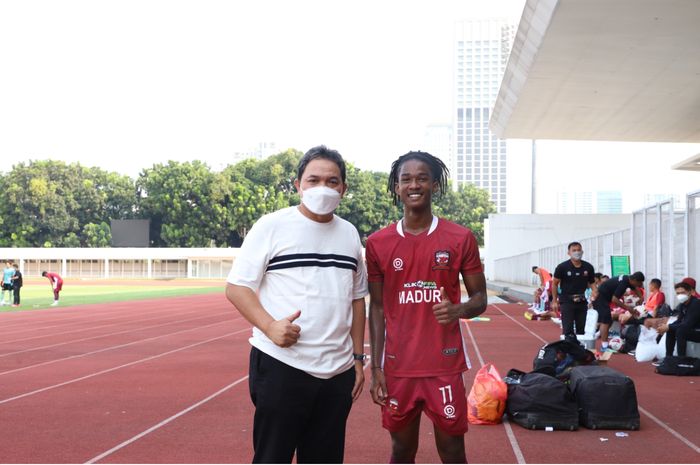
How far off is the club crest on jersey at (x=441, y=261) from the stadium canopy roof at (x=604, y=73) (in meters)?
11.3

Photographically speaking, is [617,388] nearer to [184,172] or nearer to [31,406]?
[31,406]

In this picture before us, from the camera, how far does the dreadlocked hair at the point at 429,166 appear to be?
353 centimetres

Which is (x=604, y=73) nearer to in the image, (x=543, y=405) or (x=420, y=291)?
(x=543, y=405)

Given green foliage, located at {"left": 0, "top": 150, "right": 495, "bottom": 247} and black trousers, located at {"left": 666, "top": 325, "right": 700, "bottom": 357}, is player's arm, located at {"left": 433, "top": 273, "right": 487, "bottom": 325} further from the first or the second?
green foliage, located at {"left": 0, "top": 150, "right": 495, "bottom": 247}

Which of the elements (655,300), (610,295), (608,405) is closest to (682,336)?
(655,300)

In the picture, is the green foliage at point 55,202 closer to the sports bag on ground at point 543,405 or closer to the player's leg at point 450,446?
the sports bag on ground at point 543,405

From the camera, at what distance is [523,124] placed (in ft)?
83.5

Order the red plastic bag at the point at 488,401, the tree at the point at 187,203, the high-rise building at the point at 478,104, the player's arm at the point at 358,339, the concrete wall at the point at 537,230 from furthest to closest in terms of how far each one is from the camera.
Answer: the high-rise building at the point at 478,104, the tree at the point at 187,203, the concrete wall at the point at 537,230, the red plastic bag at the point at 488,401, the player's arm at the point at 358,339

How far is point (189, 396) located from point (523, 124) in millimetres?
19862

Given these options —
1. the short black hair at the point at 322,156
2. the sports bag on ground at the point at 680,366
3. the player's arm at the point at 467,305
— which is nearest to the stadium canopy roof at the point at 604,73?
the sports bag on ground at the point at 680,366

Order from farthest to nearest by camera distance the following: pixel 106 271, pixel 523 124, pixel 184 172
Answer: pixel 184 172 < pixel 106 271 < pixel 523 124

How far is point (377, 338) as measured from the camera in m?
3.45

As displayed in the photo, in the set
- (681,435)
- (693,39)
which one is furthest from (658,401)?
(693,39)

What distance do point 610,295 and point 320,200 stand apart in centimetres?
964
